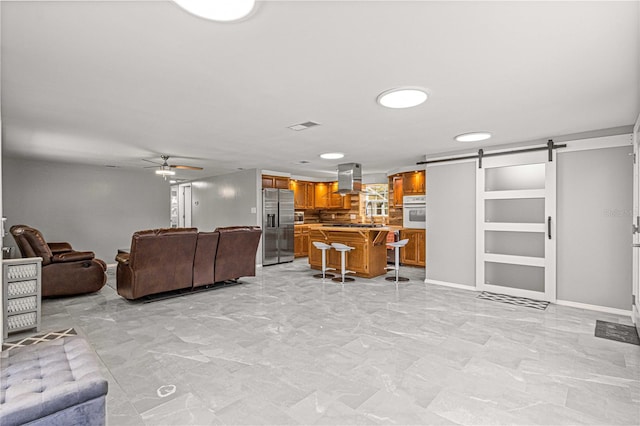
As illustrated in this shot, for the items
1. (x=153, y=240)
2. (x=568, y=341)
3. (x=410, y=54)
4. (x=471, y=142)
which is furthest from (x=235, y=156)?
(x=568, y=341)

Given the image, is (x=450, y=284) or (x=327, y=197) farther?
(x=327, y=197)

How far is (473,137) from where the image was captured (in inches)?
171

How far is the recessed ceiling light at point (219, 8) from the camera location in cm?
153

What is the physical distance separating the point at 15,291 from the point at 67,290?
143 centimetres

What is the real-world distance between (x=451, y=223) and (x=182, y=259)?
14.3 feet

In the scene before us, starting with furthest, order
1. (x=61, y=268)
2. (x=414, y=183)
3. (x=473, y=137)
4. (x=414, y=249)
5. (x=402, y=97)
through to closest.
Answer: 1. (x=414, y=183)
2. (x=414, y=249)
3. (x=61, y=268)
4. (x=473, y=137)
5. (x=402, y=97)

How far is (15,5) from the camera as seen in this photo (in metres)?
1.60

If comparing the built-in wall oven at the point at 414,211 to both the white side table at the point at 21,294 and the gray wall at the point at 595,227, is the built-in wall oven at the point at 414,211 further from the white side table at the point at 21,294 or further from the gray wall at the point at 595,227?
the white side table at the point at 21,294

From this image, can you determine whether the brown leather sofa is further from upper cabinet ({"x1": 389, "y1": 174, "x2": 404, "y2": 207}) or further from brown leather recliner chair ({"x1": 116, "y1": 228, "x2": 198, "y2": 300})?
upper cabinet ({"x1": 389, "y1": 174, "x2": 404, "y2": 207})

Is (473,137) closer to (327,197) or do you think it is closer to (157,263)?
(157,263)

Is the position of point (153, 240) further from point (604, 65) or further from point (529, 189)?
point (529, 189)

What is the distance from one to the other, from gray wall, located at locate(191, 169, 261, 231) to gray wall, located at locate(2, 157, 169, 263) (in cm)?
98

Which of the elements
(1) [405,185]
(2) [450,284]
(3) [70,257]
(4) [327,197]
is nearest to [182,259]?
(3) [70,257]

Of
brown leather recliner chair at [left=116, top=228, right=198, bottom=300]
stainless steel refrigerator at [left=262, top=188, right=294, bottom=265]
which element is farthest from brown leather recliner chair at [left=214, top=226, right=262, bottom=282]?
stainless steel refrigerator at [left=262, top=188, right=294, bottom=265]
